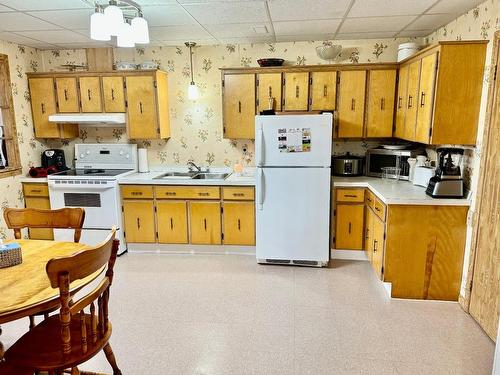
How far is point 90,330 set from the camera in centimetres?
177

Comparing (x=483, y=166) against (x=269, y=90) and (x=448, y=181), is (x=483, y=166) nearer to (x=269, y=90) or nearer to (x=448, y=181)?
(x=448, y=181)

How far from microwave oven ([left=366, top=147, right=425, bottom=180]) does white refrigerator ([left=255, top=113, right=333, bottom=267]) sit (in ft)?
2.62

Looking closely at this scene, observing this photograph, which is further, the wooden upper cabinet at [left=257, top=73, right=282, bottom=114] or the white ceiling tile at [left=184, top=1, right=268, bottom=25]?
the wooden upper cabinet at [left=257, top=73, right=282, bottom=114]

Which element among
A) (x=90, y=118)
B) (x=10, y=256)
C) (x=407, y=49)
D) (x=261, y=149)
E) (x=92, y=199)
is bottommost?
(x=92, y=199)

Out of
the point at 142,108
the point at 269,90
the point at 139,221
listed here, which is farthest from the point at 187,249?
the point at 269,90

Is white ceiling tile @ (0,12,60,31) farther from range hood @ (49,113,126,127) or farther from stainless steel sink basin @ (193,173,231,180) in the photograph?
stainless steel sink basin @ (193,173,231,180)

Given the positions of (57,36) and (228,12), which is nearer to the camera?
(228,12)

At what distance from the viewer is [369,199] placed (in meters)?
3.60

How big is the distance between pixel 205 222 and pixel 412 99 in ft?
8.08

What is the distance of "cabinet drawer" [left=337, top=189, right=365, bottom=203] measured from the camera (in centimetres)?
373

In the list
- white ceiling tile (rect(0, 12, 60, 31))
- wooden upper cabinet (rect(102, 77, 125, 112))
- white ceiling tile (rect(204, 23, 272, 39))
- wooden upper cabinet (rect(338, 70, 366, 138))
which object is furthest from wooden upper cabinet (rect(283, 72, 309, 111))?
white ceiling tile (rect(0, 12, 60, 31))

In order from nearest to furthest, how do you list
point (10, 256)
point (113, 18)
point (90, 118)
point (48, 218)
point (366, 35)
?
point (10, 256) < point (113, 18) < point (48, 218) < point (366, 35) < point (90, 118)

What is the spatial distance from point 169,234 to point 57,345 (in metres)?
2.41

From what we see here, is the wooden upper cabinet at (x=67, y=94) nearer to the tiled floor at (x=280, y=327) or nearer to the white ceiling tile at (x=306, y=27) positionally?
the tiled floor at (x=280, y=327)
